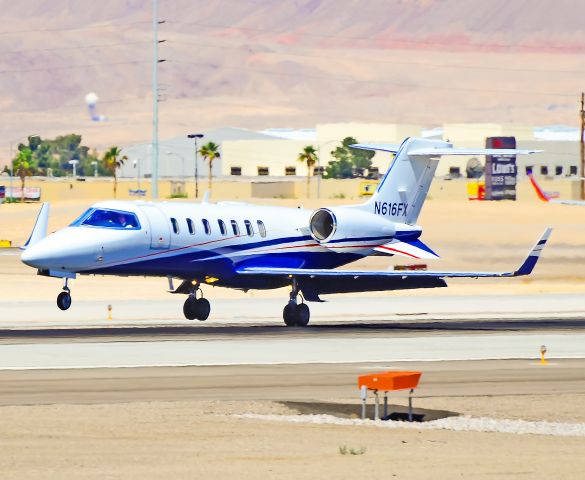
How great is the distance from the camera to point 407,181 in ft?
146

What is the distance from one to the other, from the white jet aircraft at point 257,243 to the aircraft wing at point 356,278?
0.09ft

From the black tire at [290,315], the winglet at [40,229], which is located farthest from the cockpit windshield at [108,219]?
the black tire at [290,315]

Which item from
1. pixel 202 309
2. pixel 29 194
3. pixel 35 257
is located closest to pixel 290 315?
pixel 202 309

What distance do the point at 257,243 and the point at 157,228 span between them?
357cm

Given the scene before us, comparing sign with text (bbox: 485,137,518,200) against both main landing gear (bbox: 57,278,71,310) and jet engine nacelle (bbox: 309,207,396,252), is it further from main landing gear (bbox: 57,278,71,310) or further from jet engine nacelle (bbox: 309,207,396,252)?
main landing gear (bbox: 57,278,71,310)

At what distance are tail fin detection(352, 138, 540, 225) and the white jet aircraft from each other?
0.03 metres

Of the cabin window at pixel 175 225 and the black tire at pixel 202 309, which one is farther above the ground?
the cabin window at pixel 175 225

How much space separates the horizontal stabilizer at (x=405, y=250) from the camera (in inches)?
1689

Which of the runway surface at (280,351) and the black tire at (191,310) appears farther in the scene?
the black tire at (191,310)

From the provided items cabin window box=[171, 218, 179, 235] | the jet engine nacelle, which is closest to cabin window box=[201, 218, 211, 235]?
cabin window box=[171, 218, 179, 235]

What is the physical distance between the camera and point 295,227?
4238 centimetres

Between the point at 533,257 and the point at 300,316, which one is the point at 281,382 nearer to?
the point at 533,257

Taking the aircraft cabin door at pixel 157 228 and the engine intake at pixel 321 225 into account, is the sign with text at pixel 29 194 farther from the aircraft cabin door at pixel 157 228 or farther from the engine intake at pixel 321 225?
the aircraft cabin door at pixel 157 228

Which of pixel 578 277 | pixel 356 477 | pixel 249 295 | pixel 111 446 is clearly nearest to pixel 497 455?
pixel 356 477
